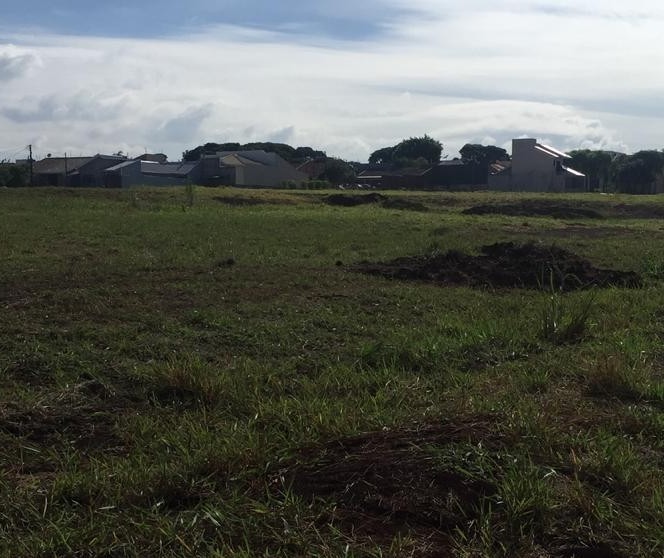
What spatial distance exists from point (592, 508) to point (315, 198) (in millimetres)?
45119

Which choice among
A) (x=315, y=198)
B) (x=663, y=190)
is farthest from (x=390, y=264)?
(x=663, y=190)

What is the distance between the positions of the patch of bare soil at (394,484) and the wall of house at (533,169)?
3328 inches

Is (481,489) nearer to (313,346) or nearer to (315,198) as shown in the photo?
(313,346)

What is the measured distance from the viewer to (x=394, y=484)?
3.79m

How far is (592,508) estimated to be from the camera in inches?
140

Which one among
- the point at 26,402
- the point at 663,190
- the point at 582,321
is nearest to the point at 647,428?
the point at 582,321

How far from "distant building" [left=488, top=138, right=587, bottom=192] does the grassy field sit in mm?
77608

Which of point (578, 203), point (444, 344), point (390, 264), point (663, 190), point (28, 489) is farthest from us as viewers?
point (663, 190)

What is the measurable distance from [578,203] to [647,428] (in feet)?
147

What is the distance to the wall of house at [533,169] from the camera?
85.9 metres

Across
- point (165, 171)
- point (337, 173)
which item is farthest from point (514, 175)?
point (165, 171)

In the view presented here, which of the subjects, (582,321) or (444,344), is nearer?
(444,344)

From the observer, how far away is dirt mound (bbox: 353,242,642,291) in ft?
40.9

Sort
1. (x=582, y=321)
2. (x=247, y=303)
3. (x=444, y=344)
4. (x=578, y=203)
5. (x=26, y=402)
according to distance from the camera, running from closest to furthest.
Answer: (x=26, y=402) < (x=444, y=344) < (x=582, y=321) < (x=247, y=303) < (x=578, y=203)
